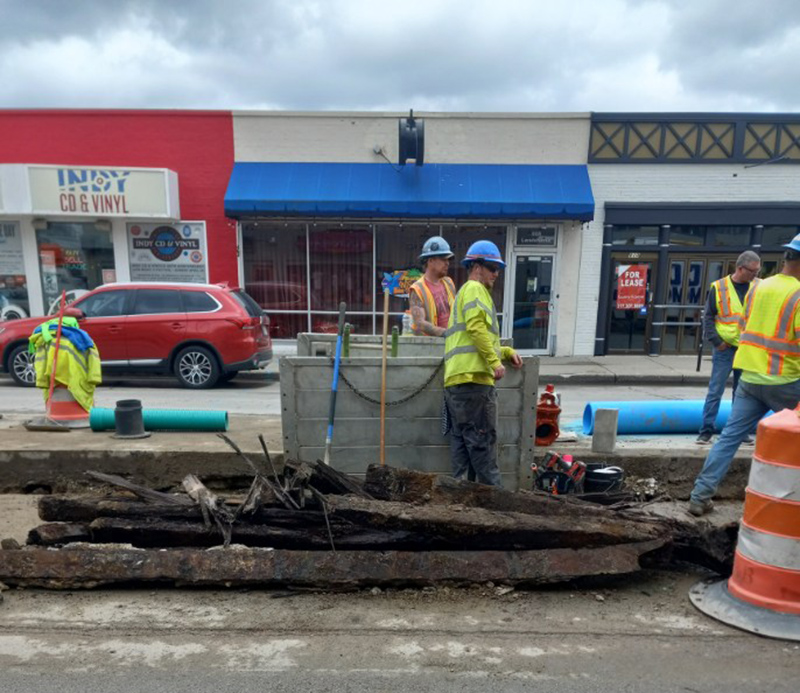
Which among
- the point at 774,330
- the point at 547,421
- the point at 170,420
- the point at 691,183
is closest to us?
the point at 774,330

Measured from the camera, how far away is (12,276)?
13492 mm

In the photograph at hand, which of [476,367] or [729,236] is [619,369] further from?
[476,367]

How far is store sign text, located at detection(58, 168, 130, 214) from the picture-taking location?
12.6m

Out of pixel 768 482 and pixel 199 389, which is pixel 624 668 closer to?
pixel 768 482

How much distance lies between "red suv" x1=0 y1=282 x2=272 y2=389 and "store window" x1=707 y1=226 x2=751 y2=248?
10.9m

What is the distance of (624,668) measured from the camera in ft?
8.62

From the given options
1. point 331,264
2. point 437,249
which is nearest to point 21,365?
point 331,264

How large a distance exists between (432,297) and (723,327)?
2942mm

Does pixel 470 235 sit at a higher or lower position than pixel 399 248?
higher

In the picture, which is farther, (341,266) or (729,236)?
(341,266)

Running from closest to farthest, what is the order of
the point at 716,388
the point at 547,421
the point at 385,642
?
the point at 385,642, the point at 547,421, the point at 716,388

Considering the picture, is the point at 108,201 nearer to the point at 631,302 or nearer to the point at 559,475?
the point at 559,475

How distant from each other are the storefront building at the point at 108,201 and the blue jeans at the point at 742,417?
1170 cm

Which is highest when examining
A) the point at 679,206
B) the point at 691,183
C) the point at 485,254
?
the point at 691,183
